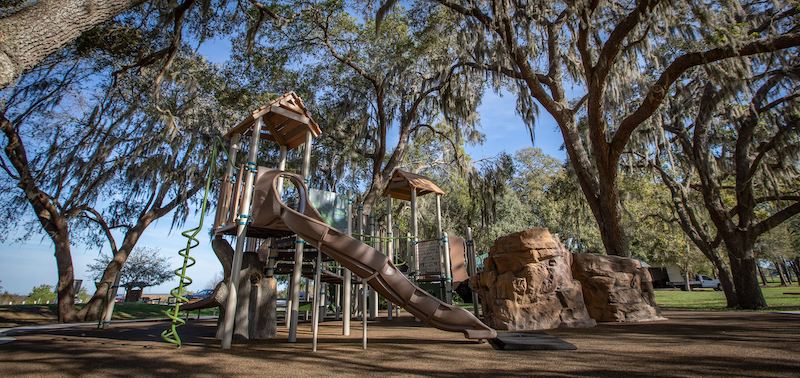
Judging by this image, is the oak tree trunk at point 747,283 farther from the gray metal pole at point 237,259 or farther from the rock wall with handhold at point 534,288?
the gray metal pole at point 237,259

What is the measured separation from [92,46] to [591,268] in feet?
46.6

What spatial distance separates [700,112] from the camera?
440 inches

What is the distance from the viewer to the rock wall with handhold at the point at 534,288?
6793mm

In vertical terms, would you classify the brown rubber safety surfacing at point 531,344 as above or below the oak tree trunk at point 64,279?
below

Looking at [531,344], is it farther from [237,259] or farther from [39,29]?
[39,29]

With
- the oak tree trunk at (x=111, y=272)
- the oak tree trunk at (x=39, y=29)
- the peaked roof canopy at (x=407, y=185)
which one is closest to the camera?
the oak tree trunk at (x=39, y=29)

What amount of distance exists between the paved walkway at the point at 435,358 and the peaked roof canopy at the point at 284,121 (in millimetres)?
3414

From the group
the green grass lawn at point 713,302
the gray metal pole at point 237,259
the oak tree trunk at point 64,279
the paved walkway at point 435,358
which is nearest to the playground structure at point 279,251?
the gray metal pole at point 237,259

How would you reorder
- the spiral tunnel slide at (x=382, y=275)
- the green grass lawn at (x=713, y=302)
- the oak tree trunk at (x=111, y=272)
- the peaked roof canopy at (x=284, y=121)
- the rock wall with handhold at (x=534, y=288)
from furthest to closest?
the oak tree trunk at (x=111, y=272) → the green grass lawn at (x=713, y=302) → the rock wall with handhold at (x=534, y=288) → the peaked roof canopy at (x=284, y=121) → the spiral tunnel slide at (x=382, y=275)

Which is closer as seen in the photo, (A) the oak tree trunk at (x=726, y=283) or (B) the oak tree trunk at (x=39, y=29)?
(B) the oak tree trunk at (x=39, y=29)

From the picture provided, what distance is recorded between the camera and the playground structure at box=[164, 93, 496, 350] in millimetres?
4582

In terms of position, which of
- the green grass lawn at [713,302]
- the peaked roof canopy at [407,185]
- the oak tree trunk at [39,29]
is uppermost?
the peaked roof canopy at [407,185]

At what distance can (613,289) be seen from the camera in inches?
303

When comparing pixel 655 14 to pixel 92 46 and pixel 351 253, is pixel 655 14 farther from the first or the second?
pixel 92 46
